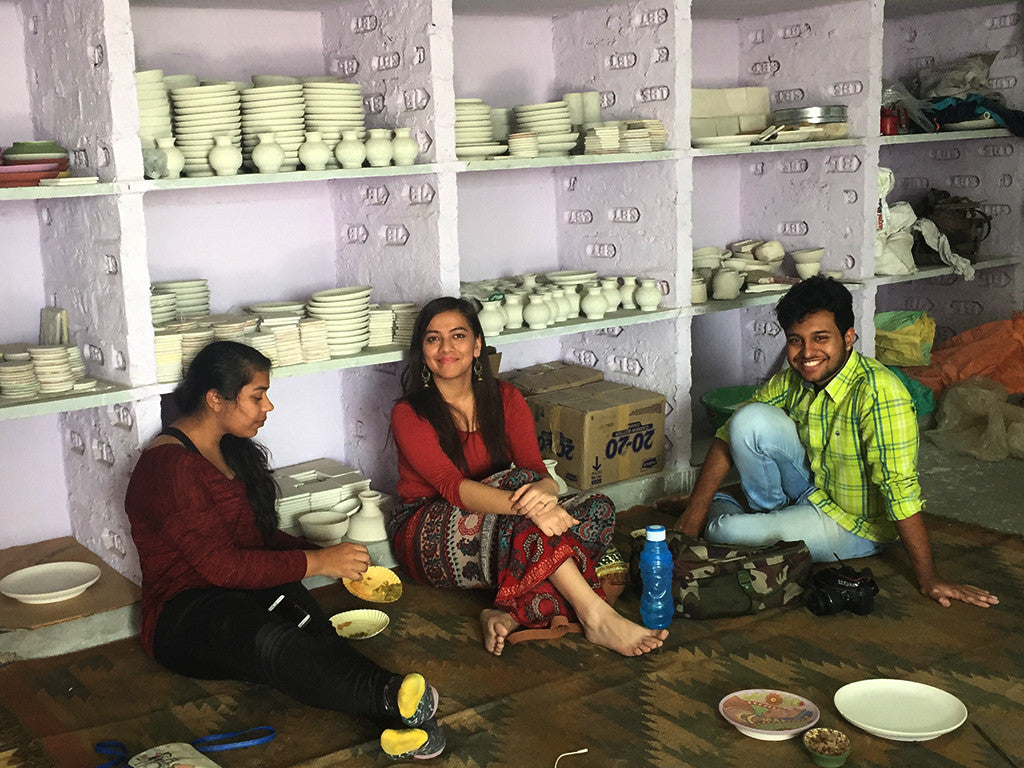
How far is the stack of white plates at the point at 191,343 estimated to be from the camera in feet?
12.5

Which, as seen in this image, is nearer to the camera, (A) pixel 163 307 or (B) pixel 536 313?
(A) pixel 163 307

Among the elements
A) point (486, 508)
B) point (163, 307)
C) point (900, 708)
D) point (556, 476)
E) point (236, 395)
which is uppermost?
point (163, 307)

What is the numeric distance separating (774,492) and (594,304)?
1.17 m

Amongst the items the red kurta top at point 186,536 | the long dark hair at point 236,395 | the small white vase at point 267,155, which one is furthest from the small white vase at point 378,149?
the red kurta top at point 186,536

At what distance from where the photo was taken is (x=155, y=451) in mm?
3396

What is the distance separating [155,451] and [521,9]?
2.83 meters

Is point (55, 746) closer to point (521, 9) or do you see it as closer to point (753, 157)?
point (521, 9)

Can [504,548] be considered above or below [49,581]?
above

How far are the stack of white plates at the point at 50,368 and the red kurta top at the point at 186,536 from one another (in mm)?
451

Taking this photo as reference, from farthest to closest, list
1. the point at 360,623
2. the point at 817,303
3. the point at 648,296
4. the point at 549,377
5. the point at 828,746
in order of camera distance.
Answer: the point at 549,377
the point at 648,296
the point at 817,303
the point at 360,623
the point at 828,746

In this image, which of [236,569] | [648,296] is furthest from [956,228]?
[236,569]

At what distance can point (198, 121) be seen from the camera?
12.9 feet

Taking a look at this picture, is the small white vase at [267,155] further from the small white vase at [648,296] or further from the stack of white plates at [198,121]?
the small white vase at [648,296]

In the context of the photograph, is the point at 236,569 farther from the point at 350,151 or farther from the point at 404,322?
the point at 350,151
